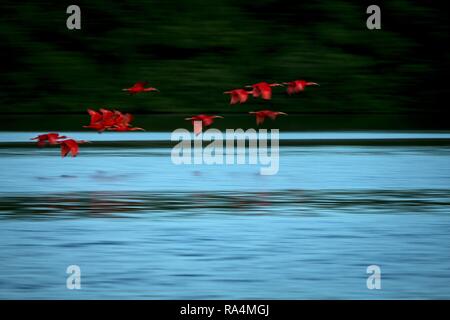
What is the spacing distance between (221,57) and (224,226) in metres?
11.7

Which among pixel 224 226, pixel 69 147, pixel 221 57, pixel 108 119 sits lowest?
pixel 224 226

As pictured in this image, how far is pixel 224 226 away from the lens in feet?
27.5

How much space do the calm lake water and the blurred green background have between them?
190 inches

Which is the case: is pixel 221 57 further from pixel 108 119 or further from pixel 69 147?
pixel 69 147

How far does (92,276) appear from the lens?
6484 millimetres

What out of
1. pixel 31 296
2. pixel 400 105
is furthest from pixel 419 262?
pixel 400 105

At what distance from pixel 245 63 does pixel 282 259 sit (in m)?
12.9

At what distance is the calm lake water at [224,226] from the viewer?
248 inches

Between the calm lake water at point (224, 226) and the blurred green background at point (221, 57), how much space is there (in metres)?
4.81

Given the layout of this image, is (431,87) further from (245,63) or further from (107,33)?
(107,33)

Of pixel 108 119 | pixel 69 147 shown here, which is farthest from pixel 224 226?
pixel 108 119

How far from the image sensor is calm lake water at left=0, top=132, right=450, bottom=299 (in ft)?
20.6

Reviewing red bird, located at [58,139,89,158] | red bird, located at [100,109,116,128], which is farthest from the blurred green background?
red bird, located at [58,139,89,158]

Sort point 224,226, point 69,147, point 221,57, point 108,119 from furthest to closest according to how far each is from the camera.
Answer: point 221,57
point 108,119
point 69,147
point 224,226
